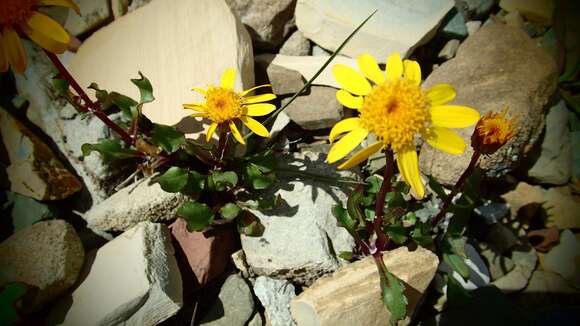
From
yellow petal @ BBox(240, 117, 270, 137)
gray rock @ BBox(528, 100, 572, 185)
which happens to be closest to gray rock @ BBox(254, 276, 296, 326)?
yellow petal @ BBox(240, 117, 270, 137)

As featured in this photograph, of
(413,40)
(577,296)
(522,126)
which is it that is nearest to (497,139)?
(522,126)

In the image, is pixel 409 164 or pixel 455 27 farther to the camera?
pixel 455 27

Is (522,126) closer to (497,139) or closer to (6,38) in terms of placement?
(497,139)

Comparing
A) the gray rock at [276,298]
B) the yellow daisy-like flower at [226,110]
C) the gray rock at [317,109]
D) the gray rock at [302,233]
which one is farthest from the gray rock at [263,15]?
the gray rock at [276,298]

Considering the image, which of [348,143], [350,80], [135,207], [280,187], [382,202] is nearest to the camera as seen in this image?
[348,143]

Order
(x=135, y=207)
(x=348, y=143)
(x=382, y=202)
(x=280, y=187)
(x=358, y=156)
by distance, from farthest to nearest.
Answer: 1. (x=280, y=187)
2. (x=135, y=207)
3. (x=382, y=202)
4. (x=348, y=143)
5. (x=358, y=156)

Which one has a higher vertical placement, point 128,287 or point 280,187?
point 280,187

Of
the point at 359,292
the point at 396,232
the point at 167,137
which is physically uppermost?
the point at 167,137

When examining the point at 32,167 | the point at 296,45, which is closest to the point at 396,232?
the point at 296,45

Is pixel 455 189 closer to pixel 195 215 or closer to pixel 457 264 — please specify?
pixel 457 264
